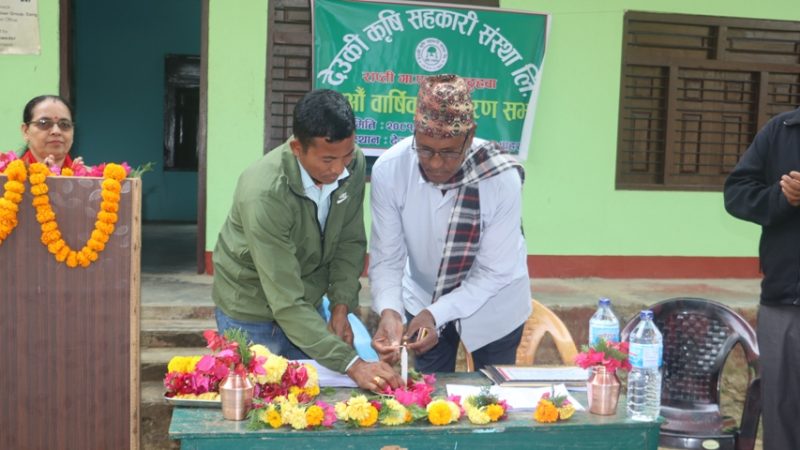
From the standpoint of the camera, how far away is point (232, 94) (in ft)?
20.6

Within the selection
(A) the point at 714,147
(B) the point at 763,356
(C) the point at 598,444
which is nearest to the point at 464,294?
(C) the point at 598,444

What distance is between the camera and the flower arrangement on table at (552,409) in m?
2.32

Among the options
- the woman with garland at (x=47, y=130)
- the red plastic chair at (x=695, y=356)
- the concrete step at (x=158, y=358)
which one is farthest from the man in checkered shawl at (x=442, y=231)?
the concrete step at (x=158, y=358)

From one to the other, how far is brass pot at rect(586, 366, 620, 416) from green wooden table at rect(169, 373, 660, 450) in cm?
3

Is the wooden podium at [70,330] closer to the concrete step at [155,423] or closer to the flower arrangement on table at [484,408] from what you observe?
the concrete step at [155,423]

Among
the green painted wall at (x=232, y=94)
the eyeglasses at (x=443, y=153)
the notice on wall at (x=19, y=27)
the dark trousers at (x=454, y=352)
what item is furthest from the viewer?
the green painted wall at (x=232, y=94)

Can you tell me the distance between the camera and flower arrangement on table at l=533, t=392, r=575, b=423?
7.62ft

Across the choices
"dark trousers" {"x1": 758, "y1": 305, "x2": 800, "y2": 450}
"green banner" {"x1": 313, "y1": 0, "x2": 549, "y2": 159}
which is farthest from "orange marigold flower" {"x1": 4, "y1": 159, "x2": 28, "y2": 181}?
"green banner" {"x1": 313, "y1": 0, "x2": 549, "y2": 159}

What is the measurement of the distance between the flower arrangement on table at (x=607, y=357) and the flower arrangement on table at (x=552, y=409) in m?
0.14

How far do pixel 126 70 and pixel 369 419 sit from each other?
413 inches

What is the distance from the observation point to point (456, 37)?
6.42 meters

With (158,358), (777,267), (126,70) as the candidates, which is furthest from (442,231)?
(126,70)

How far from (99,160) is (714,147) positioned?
27.3 ft

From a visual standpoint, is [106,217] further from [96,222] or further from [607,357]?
[607,357]
